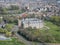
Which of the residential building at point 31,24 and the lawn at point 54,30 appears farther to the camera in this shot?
the residential building at point 31,24

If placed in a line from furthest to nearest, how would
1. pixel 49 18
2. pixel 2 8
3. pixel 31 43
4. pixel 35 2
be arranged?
1. pixel 35 2
2. pixel 2 8
3. pixel 49 18
4. pixel 31 43

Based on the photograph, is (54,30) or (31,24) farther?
(31,24)

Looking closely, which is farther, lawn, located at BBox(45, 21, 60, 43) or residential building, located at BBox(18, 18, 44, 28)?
residential building, located at BBox(18, 18, 44, 28)

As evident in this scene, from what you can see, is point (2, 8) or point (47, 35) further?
point (2, 8)

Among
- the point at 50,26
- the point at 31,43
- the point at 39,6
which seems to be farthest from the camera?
the point at 39,6

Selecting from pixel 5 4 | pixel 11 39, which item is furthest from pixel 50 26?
pixel 5 4

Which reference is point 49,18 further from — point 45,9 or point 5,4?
point 5,4

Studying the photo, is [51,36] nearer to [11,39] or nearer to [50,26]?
[11,39]

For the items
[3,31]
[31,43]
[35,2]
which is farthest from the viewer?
[35,2]

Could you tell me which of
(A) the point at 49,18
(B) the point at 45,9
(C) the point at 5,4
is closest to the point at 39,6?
(B) the point at 45,9
